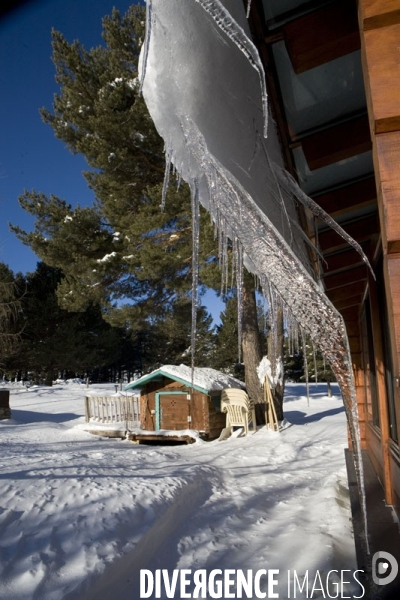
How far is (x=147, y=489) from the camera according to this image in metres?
5.87

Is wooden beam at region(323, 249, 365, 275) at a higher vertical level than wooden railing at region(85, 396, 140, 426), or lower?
higher

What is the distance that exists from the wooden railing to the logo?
11.8 meters

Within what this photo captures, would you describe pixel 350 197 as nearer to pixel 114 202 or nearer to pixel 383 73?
pixel 383 73

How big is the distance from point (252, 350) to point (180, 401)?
10.7 ft

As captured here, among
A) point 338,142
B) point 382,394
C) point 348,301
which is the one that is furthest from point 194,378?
point 338,142

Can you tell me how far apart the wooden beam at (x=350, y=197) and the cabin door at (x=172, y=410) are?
33.4 feet

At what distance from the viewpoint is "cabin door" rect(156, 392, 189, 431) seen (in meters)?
12.4

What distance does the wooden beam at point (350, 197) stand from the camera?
2.64 metres

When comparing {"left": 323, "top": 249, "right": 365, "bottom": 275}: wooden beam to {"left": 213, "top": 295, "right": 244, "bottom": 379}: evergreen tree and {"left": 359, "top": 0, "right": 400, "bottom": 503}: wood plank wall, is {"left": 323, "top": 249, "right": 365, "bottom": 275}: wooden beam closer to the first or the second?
{"left": 359, "top": 0, "right": 400, "bottom": 503}: wood plank wall

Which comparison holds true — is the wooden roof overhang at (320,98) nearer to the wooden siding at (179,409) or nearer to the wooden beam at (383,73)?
the wooden beam at (383,73)

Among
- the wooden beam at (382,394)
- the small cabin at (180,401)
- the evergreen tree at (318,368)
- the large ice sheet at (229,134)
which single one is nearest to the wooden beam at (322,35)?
the large ice sheet at (229,134)

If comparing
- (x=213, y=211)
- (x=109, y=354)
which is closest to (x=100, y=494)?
(x=213, y=211)

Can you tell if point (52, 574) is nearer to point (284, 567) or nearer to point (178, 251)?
point (284, 567)

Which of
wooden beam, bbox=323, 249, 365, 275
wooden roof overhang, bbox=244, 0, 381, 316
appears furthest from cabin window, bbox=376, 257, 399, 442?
wooden roof overhang, bbox=244, 0, 381, 316
